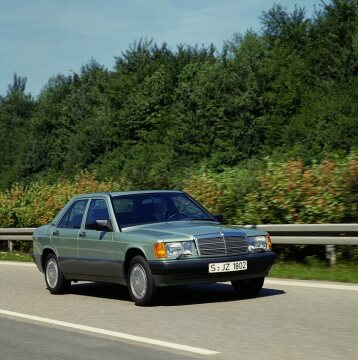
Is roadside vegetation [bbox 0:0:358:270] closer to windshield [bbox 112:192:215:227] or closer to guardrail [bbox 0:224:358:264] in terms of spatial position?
guardrail [bbox 0:224:358:264]

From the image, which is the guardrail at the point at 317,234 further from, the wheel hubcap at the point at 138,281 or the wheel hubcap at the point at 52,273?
the wheel hubcap at the point at 138,281

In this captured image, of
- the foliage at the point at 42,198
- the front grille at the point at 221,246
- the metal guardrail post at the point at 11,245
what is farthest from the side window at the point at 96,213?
the metal guardrail post at the point at 11,245

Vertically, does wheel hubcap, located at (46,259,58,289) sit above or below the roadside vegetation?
below

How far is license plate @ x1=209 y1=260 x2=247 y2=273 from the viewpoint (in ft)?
32.6

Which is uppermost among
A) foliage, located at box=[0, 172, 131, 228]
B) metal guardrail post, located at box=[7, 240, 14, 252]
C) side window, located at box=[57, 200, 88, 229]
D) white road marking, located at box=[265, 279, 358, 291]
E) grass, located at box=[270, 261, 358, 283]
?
foliage, located at box=[0, 172, 131, 228]

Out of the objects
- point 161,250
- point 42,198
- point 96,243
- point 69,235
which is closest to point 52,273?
point 69,235

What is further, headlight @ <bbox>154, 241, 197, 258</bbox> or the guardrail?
the guardrail

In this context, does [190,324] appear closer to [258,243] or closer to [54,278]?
[258,243]

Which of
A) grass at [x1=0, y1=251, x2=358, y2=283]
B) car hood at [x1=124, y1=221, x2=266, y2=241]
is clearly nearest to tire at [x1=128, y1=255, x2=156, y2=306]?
car hood at [x1=124, y1=221, x2=266, y2=241]

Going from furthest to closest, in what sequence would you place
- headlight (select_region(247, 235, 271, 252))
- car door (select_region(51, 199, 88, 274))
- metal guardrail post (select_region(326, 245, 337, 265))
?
metal guardrail post (select_region(326, 245, 337, 265)) → car door (select_region(51, 199, 88, 274)) → headlight (select_region(247, 235, 271, 252))

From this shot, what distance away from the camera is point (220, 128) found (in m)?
63.2

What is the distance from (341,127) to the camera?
50.8 metres

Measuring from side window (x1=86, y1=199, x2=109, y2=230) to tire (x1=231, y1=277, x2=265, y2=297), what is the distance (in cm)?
201

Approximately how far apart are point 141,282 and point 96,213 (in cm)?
182
